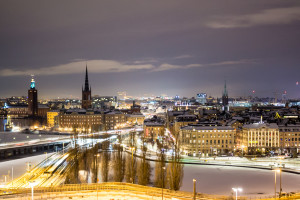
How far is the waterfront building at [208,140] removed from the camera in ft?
112

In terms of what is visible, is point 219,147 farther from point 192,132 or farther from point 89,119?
point 89,119

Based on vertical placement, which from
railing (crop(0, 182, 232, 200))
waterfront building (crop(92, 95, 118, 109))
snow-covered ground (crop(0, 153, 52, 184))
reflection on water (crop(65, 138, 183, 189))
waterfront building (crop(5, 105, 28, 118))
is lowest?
snow-covered ground (crop(0, 153, 52, 184))

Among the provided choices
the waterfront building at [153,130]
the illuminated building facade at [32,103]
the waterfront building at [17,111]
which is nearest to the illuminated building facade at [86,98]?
the illuminated building facade at [32,103]

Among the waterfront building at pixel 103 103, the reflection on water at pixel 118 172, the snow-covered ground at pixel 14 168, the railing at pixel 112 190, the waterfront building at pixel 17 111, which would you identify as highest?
the waterfront building at pixel 103 103

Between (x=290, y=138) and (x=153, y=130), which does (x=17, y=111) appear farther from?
(x=290, y=138)

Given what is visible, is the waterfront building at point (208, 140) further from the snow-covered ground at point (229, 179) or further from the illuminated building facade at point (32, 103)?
the illuminated building facade at point (32, 103)

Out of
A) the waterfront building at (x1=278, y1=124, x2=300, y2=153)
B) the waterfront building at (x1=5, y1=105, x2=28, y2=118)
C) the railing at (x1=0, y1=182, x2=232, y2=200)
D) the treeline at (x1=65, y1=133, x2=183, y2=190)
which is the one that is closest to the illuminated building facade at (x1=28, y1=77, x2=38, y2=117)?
the waterfront building at (x1=5, y1=105, x2=28, y2=118)

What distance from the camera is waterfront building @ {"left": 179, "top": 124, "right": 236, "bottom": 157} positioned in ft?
112

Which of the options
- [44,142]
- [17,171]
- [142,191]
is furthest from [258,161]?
[44,142]

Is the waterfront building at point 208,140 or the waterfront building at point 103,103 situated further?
the waterfront building at point 103,103

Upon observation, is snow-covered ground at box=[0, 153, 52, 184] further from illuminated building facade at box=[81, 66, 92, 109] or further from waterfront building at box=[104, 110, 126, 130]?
illuminated building facade at box=[81, 66, 92, 109]

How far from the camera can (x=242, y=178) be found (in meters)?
23.0

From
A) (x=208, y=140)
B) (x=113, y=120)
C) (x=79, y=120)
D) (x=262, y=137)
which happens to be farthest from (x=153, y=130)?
(x=79, y=120)

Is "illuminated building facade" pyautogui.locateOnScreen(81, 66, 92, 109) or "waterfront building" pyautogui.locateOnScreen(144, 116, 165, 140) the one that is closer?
"waterfront building" pyautogui.locateOnScreen(144, 116, 165, 140)
